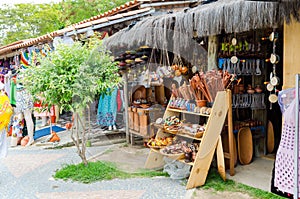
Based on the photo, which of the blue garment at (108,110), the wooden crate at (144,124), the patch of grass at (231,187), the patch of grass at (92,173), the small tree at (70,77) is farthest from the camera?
the blue garment at (108,110)

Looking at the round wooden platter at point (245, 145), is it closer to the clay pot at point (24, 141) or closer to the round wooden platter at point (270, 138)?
the round wooden platter at point (270, 138)

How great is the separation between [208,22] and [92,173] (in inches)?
108

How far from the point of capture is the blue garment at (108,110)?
704 cm

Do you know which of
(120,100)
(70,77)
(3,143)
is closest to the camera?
(70,77)

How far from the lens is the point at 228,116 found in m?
4.11

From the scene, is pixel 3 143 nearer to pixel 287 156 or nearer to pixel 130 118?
pixel 130 118

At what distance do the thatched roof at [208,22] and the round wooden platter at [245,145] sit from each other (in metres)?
1.66

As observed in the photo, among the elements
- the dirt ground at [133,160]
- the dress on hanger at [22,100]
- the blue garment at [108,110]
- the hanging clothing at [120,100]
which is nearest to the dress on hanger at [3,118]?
the dirt ground at [133,160]

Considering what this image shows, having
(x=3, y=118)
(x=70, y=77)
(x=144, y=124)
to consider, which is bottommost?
(x=144, y=124)

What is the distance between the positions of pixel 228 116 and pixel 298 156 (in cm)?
186

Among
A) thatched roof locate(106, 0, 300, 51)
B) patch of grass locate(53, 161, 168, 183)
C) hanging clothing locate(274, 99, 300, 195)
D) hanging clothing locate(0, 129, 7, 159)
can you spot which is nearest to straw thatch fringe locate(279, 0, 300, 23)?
thatched roof locate(106, 0, 300, 51)

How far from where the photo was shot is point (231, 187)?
12.6 ft

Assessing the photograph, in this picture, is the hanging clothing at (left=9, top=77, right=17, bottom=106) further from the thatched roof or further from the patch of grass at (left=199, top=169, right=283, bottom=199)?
the patch of grass at (left=199, top=169, right=283, bottom=199)


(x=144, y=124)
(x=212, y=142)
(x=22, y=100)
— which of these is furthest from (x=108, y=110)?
(x=212, y=142)
